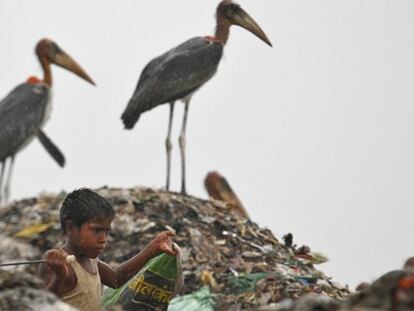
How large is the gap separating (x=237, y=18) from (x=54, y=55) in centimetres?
258

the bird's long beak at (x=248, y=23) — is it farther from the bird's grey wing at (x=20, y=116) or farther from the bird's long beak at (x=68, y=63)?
the bird's grey wing at (x=20, y=116)

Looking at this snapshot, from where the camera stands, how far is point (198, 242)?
34.6ft

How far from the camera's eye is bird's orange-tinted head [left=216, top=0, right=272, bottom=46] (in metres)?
14.1

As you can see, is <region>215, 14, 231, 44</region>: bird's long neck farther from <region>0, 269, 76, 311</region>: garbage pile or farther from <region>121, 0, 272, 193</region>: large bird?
<region>0, 269, 76, 311</region>: garbage pile

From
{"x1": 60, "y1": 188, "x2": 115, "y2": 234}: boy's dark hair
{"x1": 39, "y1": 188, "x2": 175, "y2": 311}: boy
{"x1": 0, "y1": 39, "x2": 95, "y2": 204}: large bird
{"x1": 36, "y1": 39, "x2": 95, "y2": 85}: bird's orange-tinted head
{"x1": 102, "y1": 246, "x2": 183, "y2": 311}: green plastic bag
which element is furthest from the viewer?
{"x1": 36, "y1": 39, "x2": 95, "y2": 85}: bird's orange-tinted head

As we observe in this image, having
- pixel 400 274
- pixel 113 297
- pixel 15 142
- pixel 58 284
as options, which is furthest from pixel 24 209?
pixel 400 274

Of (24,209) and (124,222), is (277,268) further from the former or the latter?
(24,209)

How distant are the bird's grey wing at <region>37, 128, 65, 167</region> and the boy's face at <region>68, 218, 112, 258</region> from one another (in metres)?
10.2

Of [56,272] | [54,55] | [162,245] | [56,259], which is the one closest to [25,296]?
[56,259]

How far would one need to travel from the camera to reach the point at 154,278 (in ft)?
14.6

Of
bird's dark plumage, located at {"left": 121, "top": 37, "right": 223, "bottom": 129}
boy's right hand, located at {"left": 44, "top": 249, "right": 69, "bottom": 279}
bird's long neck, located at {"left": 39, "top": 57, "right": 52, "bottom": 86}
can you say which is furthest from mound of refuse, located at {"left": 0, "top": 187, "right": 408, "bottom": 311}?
boy's right hand, located at {"left": 44, "top": 249, "right": 69, "bottom": 279}

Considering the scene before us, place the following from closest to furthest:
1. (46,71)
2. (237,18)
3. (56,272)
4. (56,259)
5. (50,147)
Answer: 1. (56,259)
2. (56,272)
3. (237,18)
4. (50,147)
5. (46,71)

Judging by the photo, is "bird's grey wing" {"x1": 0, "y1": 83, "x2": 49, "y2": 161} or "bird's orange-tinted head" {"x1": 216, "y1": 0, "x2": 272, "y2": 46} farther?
"bird's orange-tinted head" {"x1": 216, "y1": 0, "x2": 272, "y2": 46}

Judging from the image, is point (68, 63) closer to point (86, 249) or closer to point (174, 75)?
point (174, 75)
